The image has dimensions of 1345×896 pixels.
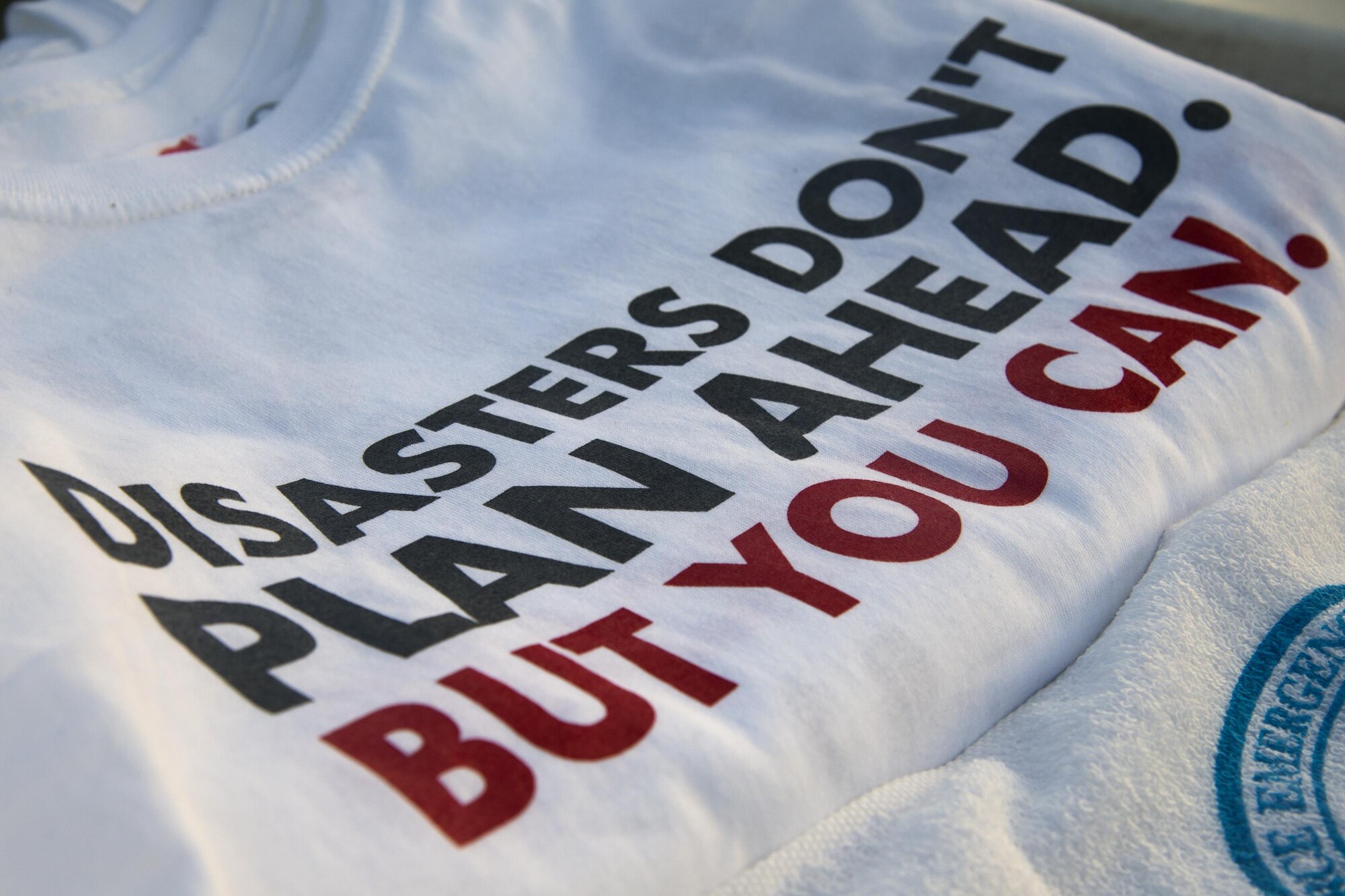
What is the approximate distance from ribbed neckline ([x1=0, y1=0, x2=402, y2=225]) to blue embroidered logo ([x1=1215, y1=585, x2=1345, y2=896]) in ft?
1.74

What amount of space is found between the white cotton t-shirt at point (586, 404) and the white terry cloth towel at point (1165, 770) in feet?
0.05

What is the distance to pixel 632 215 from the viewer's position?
23.8 inches

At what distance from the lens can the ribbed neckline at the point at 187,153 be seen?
1.84 ft

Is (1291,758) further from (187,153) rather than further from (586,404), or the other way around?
(187,153)

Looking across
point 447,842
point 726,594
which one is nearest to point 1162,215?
point 726,594

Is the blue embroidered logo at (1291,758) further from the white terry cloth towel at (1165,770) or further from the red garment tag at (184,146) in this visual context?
the red garment tag at (184,146)

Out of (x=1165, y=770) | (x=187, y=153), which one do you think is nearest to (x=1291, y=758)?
(x=1165, y=770)

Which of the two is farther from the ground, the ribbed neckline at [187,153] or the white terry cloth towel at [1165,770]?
the ribbed neckline at [187,153]

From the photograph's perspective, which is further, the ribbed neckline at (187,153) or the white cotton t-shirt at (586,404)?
the ribbed neckline at (187,153)

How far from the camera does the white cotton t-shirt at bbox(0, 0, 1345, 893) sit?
1.03ft

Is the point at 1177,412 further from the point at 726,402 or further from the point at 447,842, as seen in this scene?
the point at 447,842

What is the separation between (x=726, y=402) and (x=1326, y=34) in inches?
19.3

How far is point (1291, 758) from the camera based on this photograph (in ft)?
1.21

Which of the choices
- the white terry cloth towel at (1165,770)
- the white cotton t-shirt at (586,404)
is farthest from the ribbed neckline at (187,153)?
the white terry cloth towel at (1165,770)
